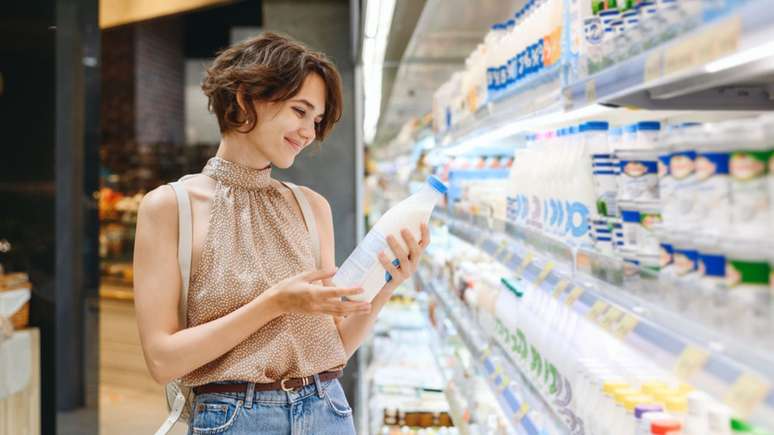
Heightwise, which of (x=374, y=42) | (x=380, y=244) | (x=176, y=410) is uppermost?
(x=374, y=42)

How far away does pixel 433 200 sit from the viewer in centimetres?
162

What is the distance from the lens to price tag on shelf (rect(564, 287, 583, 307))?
1.26 metres

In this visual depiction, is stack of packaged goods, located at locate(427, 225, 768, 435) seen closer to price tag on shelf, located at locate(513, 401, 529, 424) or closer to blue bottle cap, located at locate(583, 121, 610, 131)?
price tag on shelf, located at locate(513, 401, 529, 424)

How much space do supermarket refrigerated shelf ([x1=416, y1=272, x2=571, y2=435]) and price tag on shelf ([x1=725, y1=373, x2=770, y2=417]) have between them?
74 centimetres

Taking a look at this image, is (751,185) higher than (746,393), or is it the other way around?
(751,185)

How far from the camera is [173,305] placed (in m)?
1.45

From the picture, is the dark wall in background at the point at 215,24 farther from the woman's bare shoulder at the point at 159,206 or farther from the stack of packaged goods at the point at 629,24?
the stack of packaged goods at the point at 629,24

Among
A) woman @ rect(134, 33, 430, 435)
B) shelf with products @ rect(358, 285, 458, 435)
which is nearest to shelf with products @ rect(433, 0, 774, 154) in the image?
woman @ rect(134, 33, 430, 435)

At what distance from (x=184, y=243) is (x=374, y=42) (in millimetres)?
2187

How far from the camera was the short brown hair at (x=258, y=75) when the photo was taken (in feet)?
4.92

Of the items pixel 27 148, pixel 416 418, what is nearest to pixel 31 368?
pixel 27 148

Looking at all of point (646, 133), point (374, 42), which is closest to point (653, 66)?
point (646, 133)

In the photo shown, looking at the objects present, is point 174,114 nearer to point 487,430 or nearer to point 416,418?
point 416,418

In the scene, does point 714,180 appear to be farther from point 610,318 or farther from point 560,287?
point 560,287
